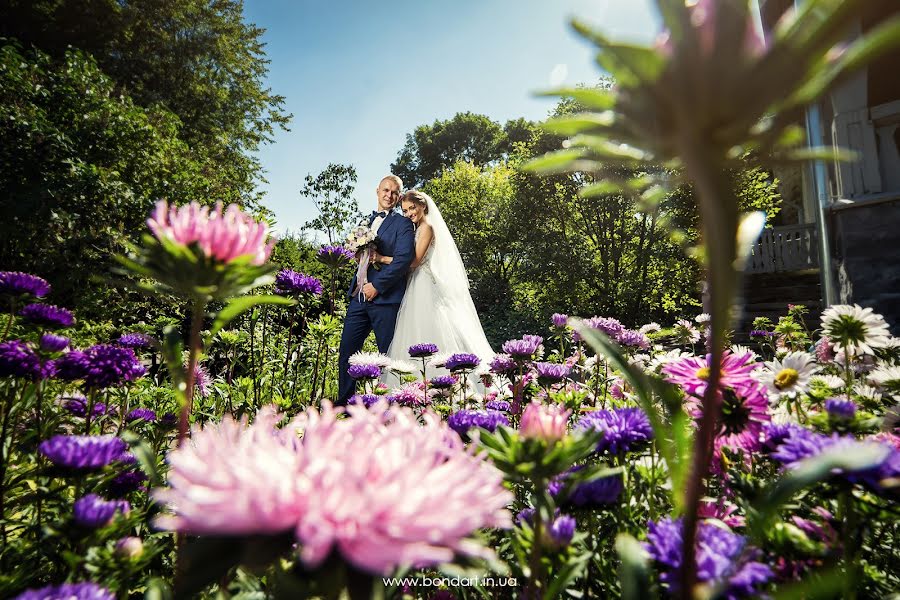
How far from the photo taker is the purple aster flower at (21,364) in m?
1.27

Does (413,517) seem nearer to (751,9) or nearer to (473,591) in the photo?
(751,9)

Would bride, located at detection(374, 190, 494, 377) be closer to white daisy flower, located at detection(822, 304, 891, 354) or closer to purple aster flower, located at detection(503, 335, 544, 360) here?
purple aster flower, located at detection(503, 335, 544, 360)

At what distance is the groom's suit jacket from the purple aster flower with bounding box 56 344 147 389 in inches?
135

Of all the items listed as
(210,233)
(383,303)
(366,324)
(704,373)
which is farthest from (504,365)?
(366,324)

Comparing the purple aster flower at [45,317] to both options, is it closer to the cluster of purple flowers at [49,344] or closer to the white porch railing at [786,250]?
the cluster of purple flowers at [49,344]

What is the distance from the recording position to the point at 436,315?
552 centimetres

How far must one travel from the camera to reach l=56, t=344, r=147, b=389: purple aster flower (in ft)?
4.47

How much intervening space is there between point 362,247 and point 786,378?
12.5 ft

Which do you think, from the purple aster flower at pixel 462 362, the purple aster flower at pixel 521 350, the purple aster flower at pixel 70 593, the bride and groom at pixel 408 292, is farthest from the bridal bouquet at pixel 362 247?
the purple aster flower at pixel 70 593

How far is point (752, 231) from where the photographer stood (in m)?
0.48

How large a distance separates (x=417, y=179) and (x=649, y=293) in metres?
19.9

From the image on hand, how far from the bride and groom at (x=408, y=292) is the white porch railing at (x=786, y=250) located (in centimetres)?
695

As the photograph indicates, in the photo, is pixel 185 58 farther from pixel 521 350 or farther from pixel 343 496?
pixel 343 496

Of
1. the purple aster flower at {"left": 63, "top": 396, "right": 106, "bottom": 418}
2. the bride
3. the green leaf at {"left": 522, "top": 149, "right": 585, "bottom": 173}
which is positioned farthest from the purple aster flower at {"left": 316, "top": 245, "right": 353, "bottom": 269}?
the green leaf at {"left": 522, "top": 149, "right": 585, "bottom": 173}
